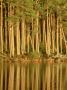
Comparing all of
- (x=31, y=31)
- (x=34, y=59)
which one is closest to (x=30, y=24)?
(x=31, y=31)

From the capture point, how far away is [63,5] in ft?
152

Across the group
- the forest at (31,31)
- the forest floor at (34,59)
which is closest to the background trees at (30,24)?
the forest at (31,31)

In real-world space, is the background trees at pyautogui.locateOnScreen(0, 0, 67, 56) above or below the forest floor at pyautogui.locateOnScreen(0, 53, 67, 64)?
above

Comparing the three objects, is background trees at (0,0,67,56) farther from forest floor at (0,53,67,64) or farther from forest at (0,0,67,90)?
forest floor at (0,53,67,64)

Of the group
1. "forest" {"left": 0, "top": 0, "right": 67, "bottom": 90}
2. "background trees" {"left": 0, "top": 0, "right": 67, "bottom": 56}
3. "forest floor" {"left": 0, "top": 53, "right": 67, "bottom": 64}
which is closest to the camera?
"forest floor" {"left": 0, "top": 53, "right": 67, "bottom": 64}

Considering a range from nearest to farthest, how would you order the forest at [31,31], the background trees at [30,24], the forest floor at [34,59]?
1. the forest floor at [34,59]
2. the forest at [31,31]
3. the background trees at [30,24]

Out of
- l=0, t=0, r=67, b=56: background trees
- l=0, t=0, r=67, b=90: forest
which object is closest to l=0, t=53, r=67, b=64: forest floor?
l=0, t=0, r=67, b=90: forest

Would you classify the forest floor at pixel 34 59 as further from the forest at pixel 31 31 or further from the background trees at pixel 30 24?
the background trees at pixel 30 24

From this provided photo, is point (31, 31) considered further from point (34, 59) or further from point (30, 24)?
point (34, 59)

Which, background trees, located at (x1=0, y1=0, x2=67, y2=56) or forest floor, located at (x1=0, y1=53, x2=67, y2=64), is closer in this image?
forest floor, located at (x1=0, y1=53, x2=67, y2=64)

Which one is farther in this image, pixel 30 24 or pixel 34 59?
pixel 30 24

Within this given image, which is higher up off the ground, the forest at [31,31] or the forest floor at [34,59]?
the forest at [31,31]

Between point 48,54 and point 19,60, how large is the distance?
644cm

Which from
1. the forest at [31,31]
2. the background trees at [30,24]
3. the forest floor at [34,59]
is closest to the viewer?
the forest floor at [34,59]
